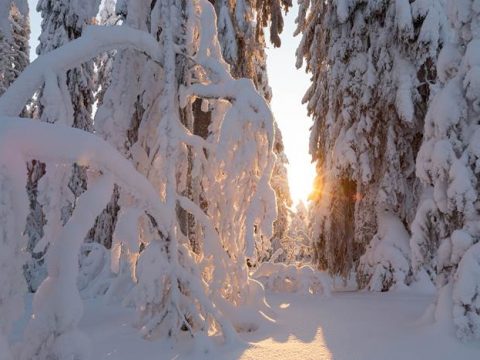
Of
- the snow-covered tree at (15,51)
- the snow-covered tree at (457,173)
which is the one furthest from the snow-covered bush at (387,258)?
the snow-covered tree at (15,51)

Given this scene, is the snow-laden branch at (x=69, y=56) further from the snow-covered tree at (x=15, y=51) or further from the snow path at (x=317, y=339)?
the snow-covered tree at (x=15, y=51)

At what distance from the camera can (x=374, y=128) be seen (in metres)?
10.6

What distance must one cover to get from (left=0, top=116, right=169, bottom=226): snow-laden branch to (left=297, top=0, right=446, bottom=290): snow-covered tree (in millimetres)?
7855

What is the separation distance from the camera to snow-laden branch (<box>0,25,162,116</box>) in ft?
10.6

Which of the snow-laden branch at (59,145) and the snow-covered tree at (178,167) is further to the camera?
the snow-covered tree at (178,167)

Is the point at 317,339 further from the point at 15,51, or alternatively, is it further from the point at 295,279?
the point at 15,51

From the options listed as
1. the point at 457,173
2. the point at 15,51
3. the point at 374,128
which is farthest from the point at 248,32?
the point at 15,51

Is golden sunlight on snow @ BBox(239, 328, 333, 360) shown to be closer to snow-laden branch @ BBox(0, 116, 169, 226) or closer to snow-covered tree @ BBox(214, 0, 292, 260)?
snow-laden branch @ BBox(0, 116, 169, 226)

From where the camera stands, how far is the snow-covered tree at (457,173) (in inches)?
185

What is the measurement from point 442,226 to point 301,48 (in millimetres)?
8759

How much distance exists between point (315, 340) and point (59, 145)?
3340 mm

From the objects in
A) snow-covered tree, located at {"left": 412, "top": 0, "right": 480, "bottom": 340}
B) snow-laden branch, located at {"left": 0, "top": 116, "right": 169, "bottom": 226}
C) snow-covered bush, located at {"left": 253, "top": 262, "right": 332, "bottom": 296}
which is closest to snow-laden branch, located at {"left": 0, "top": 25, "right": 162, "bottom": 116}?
snow-laden branch, located at {"left": 0, "top": 116, "right": 169, "bottom": 226}

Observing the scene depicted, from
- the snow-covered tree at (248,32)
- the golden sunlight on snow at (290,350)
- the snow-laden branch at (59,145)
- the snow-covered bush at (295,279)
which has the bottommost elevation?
the golden sunlight on snow at (290,350)

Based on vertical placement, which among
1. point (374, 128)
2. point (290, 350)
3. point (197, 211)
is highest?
point (374, 128)
